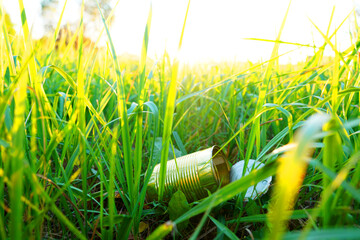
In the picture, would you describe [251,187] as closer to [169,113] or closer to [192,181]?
[192,181]

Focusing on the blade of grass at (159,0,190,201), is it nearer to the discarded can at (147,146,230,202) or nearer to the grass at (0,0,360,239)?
the grass at (0,0,360,239)

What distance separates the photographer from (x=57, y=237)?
0.82 m

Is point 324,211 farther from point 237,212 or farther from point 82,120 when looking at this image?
point 82,120

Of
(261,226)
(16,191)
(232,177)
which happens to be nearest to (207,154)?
(232,177)

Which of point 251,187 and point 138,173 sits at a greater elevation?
point 138,173

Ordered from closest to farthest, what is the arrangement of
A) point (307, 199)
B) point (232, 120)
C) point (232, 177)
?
1. point (307, 199)
2. point (232, 177)
3. point (232, 120)

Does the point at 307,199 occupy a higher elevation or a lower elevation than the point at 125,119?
lower

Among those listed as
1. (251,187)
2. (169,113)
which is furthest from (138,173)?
(251,187)

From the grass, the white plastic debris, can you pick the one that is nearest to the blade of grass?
the grass

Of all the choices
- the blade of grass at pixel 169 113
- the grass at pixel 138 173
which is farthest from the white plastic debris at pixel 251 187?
the blade of grass at pixel 169 113

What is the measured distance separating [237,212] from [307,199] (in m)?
0.26

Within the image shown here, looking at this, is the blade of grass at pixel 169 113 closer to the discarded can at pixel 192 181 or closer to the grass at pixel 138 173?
the grass at pixel 138 173

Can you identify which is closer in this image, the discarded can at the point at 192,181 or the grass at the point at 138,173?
the grass at the point at 138,173

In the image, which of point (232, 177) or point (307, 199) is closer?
point (307, 199)
